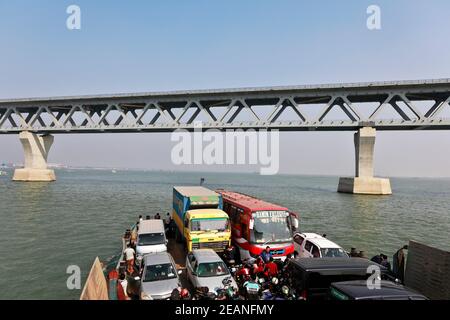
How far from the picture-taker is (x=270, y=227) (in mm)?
14062

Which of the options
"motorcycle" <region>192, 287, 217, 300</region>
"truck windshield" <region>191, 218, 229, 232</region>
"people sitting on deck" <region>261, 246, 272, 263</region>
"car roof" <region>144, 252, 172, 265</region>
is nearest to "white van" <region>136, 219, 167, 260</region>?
"truck windshield" <region>191, 218, 229, 232</region>

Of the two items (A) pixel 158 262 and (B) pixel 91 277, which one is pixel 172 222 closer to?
(A) pixel 158 262

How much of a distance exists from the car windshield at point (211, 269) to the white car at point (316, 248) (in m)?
5.14

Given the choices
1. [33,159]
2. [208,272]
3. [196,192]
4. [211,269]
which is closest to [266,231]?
[211,269]

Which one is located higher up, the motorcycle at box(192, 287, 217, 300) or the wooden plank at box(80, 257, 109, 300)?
the wooden plank at box(80, 257, 109, 300)

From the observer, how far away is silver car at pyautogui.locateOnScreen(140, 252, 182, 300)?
9367 millimetres

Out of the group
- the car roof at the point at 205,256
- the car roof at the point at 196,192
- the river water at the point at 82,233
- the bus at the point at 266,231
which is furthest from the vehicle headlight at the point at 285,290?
the car roof at the point at 196,192

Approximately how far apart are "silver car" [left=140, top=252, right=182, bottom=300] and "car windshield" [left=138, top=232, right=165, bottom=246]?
322 cm

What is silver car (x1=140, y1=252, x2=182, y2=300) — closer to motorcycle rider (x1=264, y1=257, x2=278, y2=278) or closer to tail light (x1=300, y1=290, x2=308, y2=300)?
motorcycle rider (x1=264, y1=257, x2=278, y2=278)

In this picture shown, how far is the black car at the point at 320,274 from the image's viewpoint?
9016mm

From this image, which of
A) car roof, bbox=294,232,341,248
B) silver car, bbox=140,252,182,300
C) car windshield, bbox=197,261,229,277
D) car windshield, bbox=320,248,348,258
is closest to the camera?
silver car, bbox=140,252,182,300

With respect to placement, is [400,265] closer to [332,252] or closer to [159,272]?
[332,252]
